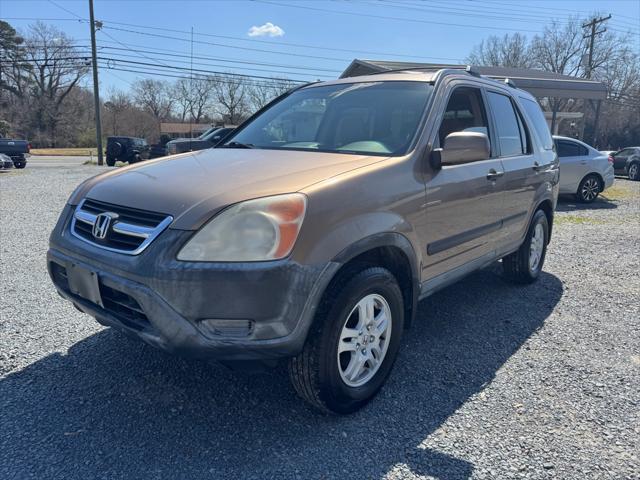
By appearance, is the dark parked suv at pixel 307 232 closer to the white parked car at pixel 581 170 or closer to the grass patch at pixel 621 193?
the white parked car at pixel 581 170

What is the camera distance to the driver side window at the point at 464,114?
11.0ft

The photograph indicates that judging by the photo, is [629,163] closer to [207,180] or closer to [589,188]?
[589,188]

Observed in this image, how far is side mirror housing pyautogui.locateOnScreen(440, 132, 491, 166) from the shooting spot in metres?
2.94

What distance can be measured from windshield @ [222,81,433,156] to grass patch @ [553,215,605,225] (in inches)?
268

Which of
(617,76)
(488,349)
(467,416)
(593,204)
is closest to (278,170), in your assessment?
(467,416)

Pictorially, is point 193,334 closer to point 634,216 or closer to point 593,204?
point 634,216

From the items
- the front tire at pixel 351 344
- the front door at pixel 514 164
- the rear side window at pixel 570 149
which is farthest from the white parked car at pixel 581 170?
the front tire at pixel 351 344

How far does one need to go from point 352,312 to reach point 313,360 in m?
0.34

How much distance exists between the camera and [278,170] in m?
2.56

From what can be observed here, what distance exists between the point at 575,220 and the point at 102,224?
9.22 meters

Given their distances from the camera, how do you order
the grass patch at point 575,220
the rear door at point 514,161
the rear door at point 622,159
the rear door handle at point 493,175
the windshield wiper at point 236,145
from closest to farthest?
the windshield wiper at point 236,145 < the rear door handle at point 493,175 < the rear door at point 514,161 < the grass patch at point 575,220 < the rear door at point 622,159

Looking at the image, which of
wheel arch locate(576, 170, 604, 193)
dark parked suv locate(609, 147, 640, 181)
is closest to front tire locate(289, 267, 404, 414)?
wheel arch locate(576, 170, 604, 193)

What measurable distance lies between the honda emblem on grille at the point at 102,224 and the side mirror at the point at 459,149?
6.22ft

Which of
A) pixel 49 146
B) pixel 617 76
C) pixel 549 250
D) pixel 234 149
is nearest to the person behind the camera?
pixel 234 149
